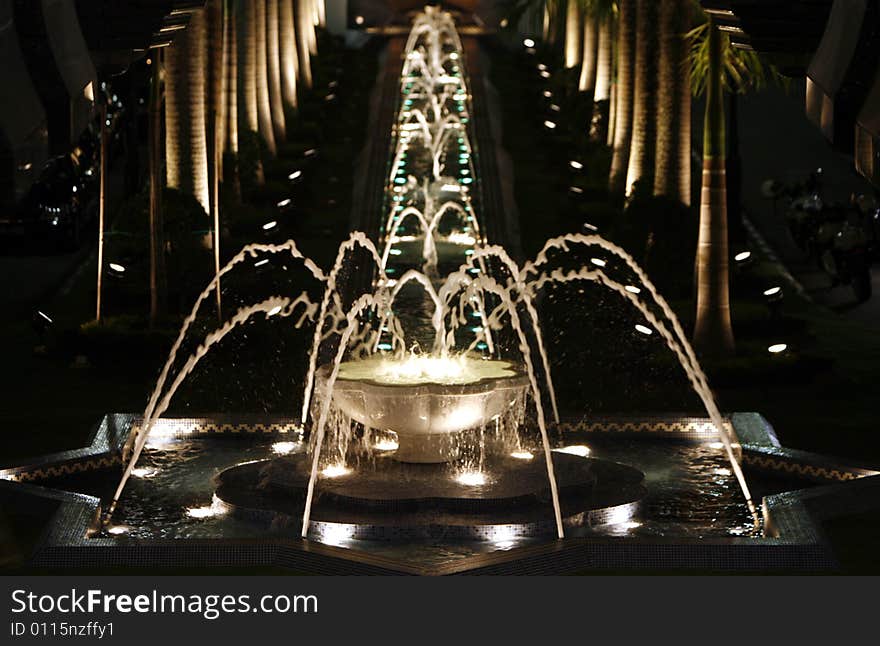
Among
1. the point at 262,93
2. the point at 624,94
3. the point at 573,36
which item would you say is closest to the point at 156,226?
the point at 624,94

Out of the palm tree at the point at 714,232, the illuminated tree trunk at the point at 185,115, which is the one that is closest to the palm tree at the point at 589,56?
the illuminated tree trunk at the point at 185,115

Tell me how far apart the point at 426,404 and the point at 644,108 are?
48.6ft

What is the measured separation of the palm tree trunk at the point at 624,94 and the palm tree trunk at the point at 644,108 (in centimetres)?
183

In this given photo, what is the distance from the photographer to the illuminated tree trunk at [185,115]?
1102 inches

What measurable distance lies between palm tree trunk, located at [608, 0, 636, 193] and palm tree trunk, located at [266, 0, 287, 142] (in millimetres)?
10173

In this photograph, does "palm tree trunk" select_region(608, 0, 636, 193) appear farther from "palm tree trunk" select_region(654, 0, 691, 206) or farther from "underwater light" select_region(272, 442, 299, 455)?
"underwater light" select_region(272, 442, 299, 455)

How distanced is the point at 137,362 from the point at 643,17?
10.6m

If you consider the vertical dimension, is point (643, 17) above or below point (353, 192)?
above

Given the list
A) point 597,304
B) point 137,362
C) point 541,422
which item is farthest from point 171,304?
point 541,422

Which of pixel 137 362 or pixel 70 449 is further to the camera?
pixel 137 362

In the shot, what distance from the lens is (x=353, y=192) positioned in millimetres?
36594

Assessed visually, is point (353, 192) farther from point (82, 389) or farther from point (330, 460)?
point (330, 460)

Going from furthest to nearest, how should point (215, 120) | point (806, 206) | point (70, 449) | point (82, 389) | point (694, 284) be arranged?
point (806, 206)
point (215, 120)
point (694, 284)
point (82, 389)
point (70, 449)

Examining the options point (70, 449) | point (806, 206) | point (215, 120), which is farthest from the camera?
point (806, 206)
